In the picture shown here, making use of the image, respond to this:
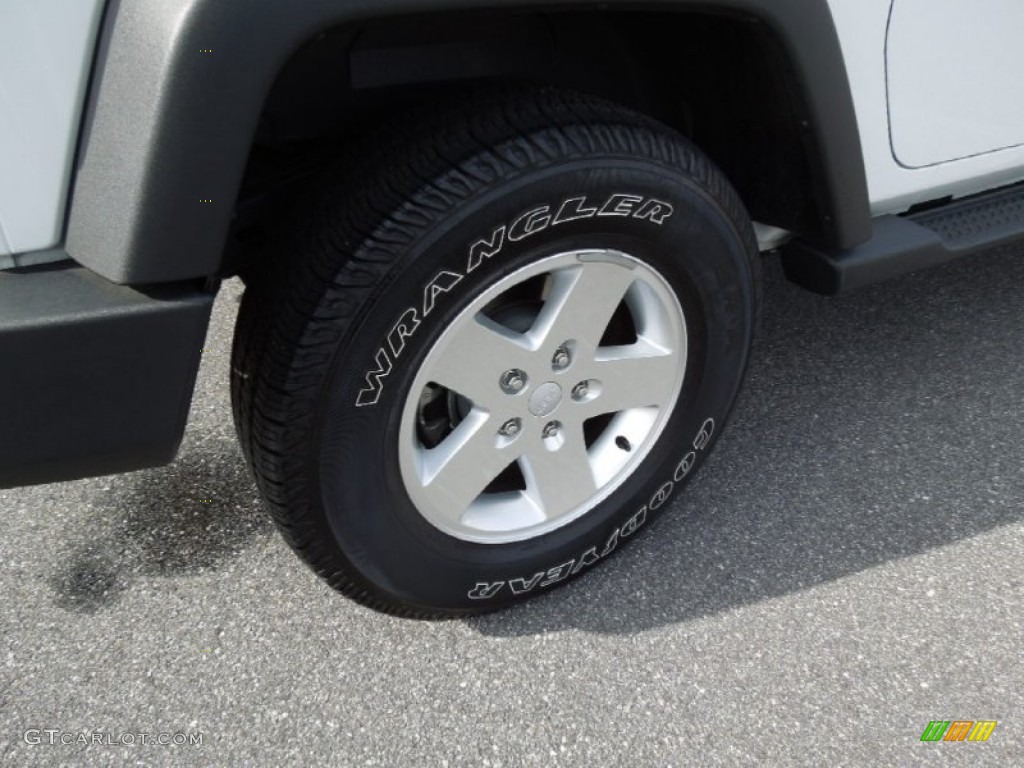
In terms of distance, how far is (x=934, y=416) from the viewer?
7.50ft

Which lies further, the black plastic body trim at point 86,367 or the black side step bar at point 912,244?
the black side step bar at point 912,244

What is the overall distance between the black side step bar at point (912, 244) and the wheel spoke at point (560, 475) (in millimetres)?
570

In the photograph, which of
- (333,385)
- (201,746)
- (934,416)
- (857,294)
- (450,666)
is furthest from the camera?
(857,294)

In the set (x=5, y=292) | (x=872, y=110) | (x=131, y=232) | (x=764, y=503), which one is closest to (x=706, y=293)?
(x=872, y=110)

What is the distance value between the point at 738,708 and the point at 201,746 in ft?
3.05

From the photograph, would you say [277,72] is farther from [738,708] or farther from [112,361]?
[738,708]

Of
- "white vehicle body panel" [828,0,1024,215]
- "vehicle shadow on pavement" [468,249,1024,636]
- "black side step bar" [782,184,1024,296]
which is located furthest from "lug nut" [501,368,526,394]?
"white vehicle body panel" [828,0,1024,215]

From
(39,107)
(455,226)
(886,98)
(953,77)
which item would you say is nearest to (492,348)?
(455,226)

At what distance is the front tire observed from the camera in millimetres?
1300

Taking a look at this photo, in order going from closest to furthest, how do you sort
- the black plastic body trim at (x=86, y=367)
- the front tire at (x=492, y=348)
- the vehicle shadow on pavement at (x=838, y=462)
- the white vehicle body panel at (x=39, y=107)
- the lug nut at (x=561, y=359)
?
the white vehicle body panel at (x=39, y=107) < the black plastic body trim at (x=86, y=367) < the front tire at (x=492, y=348) < the lug nut at (x=561, y=359) < the vehicle shadow on pavement at (x=838, y=462)

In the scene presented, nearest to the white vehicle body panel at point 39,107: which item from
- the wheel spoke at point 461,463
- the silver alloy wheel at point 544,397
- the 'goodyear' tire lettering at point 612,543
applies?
the silver alloy wheel at point 544,397

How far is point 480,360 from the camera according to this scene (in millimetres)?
1478

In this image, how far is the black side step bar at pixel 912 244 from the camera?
1755 mm

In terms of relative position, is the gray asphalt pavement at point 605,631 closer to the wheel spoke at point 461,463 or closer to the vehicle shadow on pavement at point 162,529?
the vehicle shadow on pavement at point 162,529
